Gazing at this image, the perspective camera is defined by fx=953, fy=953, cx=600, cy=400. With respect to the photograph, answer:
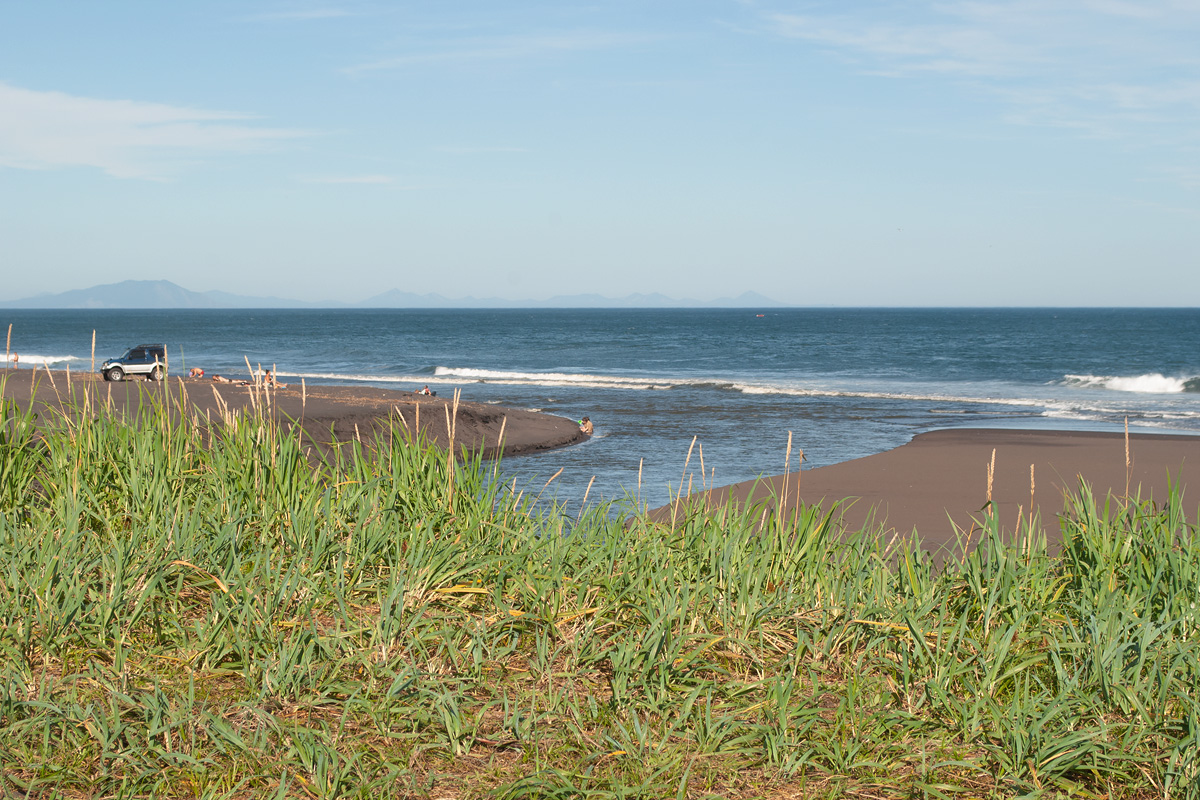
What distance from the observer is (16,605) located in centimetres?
436

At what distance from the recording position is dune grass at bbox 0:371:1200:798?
11.6 feet

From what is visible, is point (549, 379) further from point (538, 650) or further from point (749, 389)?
point (538, 650)

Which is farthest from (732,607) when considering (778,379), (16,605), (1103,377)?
(1103,377)

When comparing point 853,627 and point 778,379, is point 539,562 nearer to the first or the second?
point 853,627

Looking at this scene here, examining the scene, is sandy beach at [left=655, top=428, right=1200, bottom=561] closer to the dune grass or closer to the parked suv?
the dune grass

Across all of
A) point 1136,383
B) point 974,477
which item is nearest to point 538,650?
point 974,477

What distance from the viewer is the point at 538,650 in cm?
434

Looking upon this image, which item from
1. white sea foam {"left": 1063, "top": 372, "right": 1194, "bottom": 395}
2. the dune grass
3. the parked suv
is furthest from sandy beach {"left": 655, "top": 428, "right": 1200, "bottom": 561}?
the parked suv

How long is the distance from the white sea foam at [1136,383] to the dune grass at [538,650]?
4262cm

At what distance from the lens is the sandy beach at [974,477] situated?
42.7ft

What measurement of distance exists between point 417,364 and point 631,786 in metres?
58.7

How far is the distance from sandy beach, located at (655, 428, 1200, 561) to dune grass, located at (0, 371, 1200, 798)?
580 centimetres

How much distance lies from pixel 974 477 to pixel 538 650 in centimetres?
1454

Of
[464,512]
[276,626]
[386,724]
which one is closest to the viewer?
[386,724]
